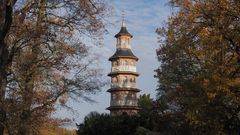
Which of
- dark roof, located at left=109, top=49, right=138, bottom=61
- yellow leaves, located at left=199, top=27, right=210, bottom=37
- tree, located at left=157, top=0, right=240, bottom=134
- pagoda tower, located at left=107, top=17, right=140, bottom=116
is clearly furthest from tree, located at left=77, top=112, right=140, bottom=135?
yellow leaves, located at left=199, top=27, right=210, bottom=37

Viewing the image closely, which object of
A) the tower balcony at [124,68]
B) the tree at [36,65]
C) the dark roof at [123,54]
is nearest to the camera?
the tree at [36,65]

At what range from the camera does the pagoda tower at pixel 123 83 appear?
62031 millimetres

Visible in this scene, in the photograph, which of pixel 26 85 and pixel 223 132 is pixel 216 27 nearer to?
pixel 223 132

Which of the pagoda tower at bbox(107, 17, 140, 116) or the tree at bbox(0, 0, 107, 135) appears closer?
the tree at bbox(0, 0, 107, 135)

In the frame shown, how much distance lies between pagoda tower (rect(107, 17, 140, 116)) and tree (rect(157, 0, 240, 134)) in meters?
35.5

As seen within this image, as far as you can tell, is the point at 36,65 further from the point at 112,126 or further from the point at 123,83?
the point at 123,83

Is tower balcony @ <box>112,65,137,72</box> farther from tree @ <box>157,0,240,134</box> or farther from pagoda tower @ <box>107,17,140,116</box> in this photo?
tree @ <box>157,0,240,134</box>

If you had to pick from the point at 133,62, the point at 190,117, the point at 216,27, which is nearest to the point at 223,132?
the point at 190,117

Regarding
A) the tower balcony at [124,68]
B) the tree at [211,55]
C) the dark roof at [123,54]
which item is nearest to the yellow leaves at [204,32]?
the tree at [211,55]

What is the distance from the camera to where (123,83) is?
204ft

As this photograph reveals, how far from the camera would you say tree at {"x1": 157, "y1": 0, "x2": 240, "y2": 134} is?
70.3 feet

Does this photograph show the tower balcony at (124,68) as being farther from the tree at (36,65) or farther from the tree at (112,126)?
the tree at (36,65)

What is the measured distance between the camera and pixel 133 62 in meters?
64.8

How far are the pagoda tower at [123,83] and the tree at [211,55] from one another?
117 ft
